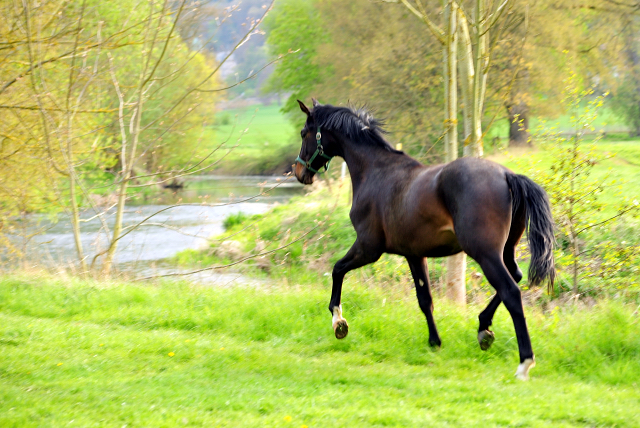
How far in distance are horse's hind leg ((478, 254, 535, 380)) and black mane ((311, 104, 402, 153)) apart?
6.17ft

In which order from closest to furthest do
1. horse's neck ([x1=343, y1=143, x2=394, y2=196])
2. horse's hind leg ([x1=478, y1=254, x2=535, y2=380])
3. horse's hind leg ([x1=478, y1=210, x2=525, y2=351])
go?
horse's hind leg ([x1=478, y1=254, x2=535, y2=380])
horse's hind leg ([x1=478, y1=210, x2=525, y2=351])
horse's neck ([x1=343, y1=143, x2=394, y2=196])

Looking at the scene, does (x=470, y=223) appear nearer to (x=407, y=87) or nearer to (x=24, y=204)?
(x=24, y=204)

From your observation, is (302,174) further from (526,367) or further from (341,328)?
(526,367)

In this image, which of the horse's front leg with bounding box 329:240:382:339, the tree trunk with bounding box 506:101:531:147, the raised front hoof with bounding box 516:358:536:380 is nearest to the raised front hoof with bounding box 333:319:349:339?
the horse's front leg with bounding box 329:240:382:339

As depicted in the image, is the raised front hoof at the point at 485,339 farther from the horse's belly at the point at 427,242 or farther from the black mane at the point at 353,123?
the black mane at the point at 353,123

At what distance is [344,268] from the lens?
5676 millimetres

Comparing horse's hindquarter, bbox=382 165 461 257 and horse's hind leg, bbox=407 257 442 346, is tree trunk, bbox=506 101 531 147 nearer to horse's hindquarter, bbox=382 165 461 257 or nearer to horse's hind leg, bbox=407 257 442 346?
horse's hind leg, bbox=407 257 442 346

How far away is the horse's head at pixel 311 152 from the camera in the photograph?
636 centimetres

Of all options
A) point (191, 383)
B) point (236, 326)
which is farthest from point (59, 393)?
point (236, 326)

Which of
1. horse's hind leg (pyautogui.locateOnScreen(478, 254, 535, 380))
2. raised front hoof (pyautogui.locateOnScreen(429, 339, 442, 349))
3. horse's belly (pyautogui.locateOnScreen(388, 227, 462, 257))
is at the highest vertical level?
horse's belly (pyautogui.locateOnScreen(388, 227, 462, 257))

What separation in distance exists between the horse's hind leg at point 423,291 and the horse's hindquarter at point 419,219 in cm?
29

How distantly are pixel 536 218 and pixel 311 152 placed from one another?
2781mm

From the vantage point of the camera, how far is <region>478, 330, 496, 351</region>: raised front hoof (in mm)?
5191

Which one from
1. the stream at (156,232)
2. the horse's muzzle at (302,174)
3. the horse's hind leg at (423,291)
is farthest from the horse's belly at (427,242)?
the stream at (156,232)
